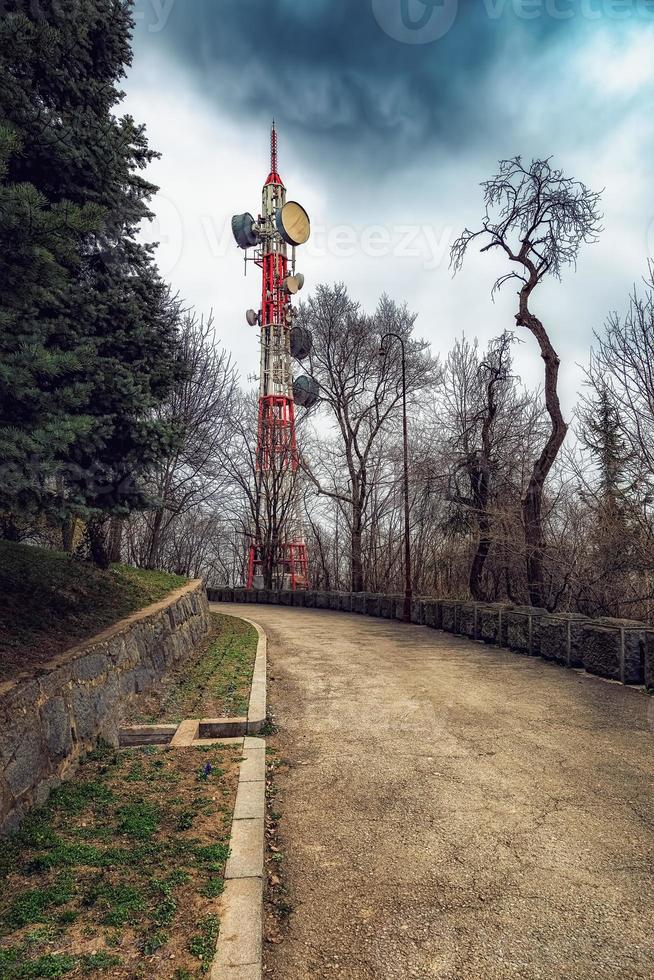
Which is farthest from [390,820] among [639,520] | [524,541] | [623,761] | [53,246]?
[524,541]

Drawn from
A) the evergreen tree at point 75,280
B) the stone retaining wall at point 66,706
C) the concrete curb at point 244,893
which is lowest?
the concrete curb at point 244,893

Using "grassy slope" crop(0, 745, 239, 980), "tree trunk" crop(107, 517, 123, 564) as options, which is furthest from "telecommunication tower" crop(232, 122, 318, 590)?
"grassy slope" crop(0, 745, 239, 980)

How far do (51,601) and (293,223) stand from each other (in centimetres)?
3065

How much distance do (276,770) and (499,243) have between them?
1435 cm

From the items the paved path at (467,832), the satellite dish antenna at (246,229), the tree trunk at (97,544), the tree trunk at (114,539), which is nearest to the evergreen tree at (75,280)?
the paved path at (467,832)

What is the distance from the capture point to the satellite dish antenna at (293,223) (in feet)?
103

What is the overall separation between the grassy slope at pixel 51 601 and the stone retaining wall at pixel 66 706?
9.9 inches

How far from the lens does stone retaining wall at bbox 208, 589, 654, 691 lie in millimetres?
7441

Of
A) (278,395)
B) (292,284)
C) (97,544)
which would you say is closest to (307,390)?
(278,395)

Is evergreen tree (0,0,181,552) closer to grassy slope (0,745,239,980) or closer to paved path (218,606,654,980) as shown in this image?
grassy slope (0,745,239,980)

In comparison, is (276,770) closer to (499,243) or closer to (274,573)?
(499,243)

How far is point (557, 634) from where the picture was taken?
909 centimetres

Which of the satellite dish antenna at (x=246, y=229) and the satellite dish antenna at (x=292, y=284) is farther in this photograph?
the satellite dish antenna at (x=246, y=229)

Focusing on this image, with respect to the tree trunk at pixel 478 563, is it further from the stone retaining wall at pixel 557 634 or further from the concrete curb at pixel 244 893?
the concrete curb at pixel 244 893
